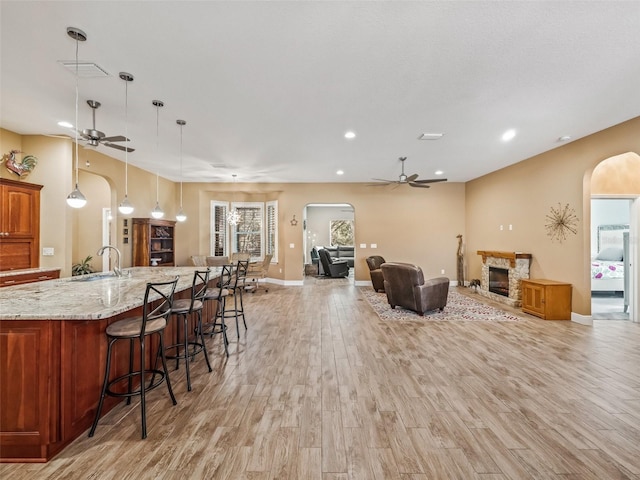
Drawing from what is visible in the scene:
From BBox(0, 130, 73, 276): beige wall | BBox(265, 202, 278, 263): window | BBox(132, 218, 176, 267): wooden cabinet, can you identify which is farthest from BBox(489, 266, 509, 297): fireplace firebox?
BBox(0, 130, 73, 276): beige wall

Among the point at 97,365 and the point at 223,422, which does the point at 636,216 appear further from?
the point at 97,365

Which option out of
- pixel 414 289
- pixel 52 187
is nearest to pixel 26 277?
pixel 52 187

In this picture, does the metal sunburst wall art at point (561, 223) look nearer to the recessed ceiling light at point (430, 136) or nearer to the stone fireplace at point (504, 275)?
the stone fireplace at point (504, 275)

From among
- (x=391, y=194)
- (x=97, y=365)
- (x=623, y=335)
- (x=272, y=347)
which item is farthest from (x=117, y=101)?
(x=623, y=335)

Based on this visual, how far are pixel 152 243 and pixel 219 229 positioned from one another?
2435mm

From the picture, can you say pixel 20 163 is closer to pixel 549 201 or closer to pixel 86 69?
pixel 86 69

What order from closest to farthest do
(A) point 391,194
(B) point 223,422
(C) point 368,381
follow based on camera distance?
(B) point 223,422, (C) point 368,381, (A) point 391,194

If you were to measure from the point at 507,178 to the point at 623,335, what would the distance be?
393 cm

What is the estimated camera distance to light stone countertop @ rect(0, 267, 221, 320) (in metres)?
1.99

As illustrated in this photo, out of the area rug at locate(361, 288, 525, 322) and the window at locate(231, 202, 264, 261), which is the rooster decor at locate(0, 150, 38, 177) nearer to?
the window at locate(231, 202, 264, 261)

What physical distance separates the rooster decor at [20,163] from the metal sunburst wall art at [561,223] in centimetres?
926

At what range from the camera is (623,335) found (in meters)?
4.38

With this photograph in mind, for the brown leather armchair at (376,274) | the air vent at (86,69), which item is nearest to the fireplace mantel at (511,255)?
the brown leather armchair at (376,274)

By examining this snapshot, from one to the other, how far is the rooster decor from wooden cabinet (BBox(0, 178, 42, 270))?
25 centimetres
